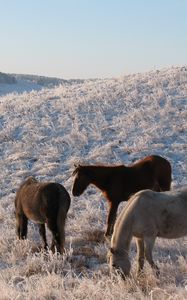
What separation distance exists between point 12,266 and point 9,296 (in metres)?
2.26

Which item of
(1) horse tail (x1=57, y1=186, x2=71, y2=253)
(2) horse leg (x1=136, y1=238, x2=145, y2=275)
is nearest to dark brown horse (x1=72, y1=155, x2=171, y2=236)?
(1) horse tail (x1=57, y1=186, x2=71, y2=253)

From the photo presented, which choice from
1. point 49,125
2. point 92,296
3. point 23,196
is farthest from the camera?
point 49,125

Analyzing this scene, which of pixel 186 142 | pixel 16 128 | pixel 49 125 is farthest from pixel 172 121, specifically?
pixel 16 128

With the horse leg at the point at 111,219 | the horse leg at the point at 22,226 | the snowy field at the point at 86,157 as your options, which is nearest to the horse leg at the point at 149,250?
the snowy field at the point at 86,157

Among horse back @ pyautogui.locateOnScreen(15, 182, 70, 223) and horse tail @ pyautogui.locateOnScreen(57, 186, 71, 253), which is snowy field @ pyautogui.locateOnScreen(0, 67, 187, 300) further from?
horse back @ pyautogui.locateOnScreen(15, 182, 70, 223)

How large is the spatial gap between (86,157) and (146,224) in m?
8.52

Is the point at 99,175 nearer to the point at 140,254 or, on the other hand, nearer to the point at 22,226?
the point at 22,226

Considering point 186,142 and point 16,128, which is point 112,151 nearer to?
point 186,142

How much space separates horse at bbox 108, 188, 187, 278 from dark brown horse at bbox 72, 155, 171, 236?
2.83 m

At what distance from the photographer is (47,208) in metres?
9.22

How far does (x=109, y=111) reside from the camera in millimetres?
Answer: 19094

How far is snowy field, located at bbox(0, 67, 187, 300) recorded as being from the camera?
22.4ft

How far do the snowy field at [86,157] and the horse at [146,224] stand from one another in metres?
0.26

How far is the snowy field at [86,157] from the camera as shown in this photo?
684cm
